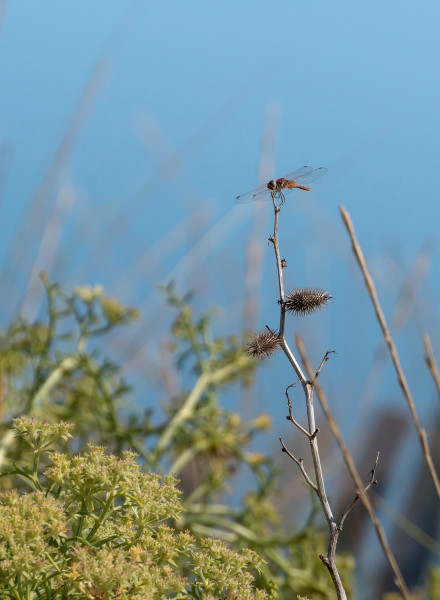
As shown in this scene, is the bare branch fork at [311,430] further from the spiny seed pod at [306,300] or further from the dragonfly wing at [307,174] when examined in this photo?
the dragonfly wing at [307,174]

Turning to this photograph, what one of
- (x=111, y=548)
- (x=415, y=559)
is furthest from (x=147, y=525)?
(x=415, y=559)

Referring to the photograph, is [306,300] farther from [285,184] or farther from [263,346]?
[285,184]

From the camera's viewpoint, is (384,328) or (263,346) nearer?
(263,346)

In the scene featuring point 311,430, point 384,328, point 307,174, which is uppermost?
point 307,174

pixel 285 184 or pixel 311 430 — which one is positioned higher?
pixel 285 184

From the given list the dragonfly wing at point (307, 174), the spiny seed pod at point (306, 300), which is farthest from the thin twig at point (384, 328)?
the spiny seed pod at point (306, 300)

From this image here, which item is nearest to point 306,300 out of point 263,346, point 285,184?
point 263,346

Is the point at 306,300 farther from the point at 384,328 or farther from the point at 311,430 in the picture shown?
the point at 384,328
